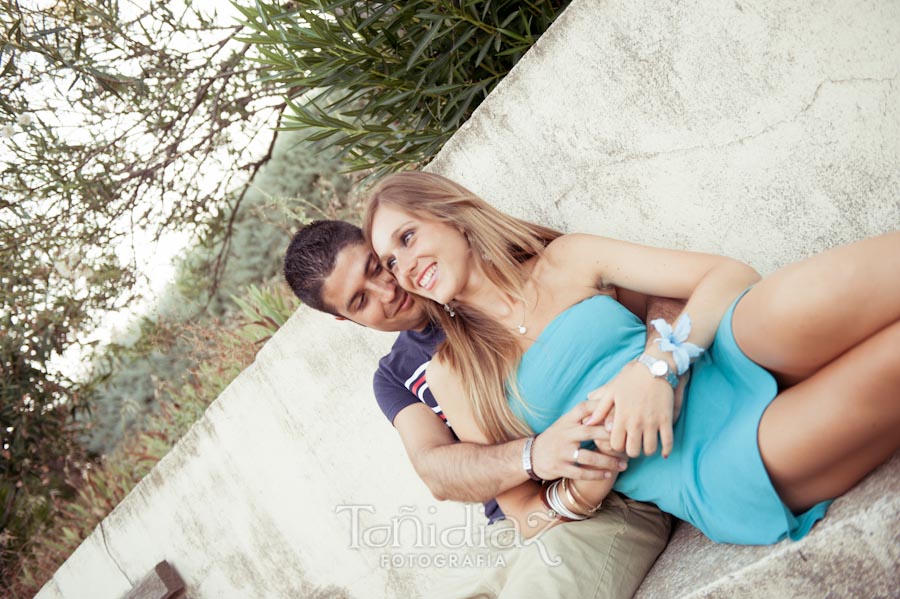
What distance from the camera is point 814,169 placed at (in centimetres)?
257

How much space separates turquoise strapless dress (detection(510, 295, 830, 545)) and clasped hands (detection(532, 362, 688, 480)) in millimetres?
72

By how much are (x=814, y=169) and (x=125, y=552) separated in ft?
13.9

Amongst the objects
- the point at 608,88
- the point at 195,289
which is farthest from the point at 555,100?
the point at 195,289

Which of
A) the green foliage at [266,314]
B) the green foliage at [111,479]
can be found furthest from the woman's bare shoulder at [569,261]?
the green foliage at [111,479]

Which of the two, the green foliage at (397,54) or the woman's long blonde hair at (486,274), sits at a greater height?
the green foliage at (397,54)

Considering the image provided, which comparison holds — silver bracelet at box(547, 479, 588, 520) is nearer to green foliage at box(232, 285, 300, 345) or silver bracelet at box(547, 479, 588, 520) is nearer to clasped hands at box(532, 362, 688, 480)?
clasped hands at box(532, 362, 688, 480)

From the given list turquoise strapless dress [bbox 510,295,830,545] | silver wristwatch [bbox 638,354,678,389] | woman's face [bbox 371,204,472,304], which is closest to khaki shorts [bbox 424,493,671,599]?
turquoise strapless dress [bbox 510,295,830,545]

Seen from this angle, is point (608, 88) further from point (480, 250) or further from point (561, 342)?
point (561, 342)

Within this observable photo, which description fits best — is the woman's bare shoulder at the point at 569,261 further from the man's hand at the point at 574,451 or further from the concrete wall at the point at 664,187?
the concrete wall at the point at 664,187

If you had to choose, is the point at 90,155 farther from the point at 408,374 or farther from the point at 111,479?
the point at 408,374

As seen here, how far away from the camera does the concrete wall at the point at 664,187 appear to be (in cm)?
208

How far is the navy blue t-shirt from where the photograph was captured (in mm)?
2795

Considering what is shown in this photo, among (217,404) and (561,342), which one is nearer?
(561,342)

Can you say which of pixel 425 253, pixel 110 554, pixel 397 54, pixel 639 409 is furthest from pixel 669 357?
pixel 110 554
